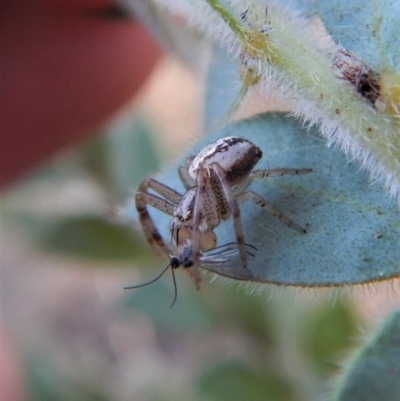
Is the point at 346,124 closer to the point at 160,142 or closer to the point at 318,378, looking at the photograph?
the point at 318,378

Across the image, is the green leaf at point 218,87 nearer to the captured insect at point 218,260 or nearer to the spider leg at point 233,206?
the spider leg at point 233,206

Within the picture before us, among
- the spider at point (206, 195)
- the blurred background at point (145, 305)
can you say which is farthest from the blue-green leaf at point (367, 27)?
the blurred background at point (145, 305)

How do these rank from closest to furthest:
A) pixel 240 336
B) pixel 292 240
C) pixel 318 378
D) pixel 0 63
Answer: pixel 292 240 → pixel 318 378 → pixel 240 336 → pixel 0 63

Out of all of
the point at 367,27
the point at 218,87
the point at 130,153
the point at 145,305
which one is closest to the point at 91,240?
the point at 145,305

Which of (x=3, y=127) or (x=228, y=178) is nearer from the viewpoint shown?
(x=228, y=178)

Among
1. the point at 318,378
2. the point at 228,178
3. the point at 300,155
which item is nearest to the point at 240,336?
the point at 318,378

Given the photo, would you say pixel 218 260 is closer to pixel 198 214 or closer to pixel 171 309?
pixel 198 214

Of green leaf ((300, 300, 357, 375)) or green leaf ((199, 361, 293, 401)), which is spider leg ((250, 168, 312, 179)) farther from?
green leaf ((199, 361, 293, 401))
